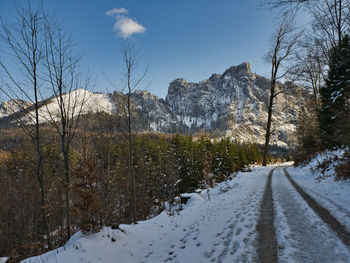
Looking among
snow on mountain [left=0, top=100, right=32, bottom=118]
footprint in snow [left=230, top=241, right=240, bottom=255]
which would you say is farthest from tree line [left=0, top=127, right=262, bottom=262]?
footprint in snow [left=230, top=241, right=240, bottom=255]

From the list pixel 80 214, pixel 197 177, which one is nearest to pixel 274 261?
pixel 80 214

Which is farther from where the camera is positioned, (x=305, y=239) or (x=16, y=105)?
(x=16, y=105)

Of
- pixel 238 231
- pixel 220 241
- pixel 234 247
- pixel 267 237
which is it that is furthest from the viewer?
pixel 238 231

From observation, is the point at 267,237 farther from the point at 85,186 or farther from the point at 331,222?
the point at 85,186

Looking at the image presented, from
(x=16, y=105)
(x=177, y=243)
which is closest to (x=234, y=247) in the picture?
(x=177, y=243)

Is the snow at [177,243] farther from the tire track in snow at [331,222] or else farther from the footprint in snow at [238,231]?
the tire track in snow at [331,222]

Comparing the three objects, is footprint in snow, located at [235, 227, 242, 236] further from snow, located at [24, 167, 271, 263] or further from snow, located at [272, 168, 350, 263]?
snow, located at [272, 168, 350, 263]

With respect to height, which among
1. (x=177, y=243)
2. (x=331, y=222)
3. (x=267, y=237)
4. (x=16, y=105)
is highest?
(x=16, y=105)

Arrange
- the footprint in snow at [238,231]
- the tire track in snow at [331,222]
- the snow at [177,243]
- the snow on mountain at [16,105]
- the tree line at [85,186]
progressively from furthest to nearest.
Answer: the snow on mountain at [16,105], the tree line at [85,186], the footprint in snow at [238,231], the snow at [177,243], the tire track in snow at [331,222]

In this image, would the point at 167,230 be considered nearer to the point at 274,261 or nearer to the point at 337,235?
the point at 274,261

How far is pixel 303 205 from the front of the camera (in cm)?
537

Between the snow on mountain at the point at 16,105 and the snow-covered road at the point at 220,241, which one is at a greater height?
the snow on mountain at the point at 16,105

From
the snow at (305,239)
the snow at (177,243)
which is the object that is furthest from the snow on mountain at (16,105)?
the snow at (305,239)

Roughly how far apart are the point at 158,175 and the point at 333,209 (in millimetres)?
29988
